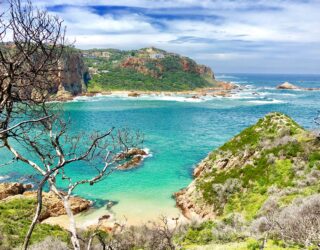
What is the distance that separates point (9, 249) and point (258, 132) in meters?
21.8

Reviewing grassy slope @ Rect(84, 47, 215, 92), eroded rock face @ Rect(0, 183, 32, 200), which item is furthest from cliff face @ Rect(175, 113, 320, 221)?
grassy slope @ Rect(84, 47, 215, 92)

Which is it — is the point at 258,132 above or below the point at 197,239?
above

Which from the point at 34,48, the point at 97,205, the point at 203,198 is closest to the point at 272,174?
the point at 203,198

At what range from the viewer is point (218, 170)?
3077cm

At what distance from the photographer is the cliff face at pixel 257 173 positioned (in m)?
23.1

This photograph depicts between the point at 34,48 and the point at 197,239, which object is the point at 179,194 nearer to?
the point at 197,239

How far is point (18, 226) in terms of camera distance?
21625 millimetres

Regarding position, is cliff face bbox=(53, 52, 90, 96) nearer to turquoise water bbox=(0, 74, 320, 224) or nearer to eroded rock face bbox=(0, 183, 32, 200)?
turquoise water bbox=(0, 74, 320, 224)

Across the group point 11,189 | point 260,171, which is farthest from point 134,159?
point 260,171

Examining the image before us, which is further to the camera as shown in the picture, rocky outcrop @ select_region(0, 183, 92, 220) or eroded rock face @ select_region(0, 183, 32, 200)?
eroded rock face @ select_region(0, 183, 32, 200)

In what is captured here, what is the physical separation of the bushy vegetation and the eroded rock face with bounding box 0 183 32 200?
3.78m

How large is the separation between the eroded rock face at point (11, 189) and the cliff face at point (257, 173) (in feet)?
47.3

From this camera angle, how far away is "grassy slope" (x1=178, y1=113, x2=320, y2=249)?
73.6 ft

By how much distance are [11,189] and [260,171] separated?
2141 centimetres
